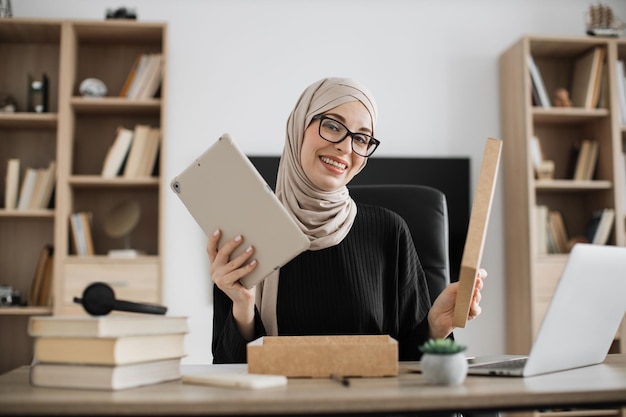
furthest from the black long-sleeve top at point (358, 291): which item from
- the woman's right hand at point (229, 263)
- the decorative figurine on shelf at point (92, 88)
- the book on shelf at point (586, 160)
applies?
the book on shelf at point (586, 160)

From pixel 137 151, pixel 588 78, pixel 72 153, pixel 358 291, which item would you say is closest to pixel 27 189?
pixel 72 153

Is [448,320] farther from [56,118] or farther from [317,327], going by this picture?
[56,118]

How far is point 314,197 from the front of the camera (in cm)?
172

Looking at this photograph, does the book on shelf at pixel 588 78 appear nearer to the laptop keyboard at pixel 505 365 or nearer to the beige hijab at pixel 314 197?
the beige hijab at pixel 314 197

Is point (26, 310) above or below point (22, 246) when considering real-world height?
below

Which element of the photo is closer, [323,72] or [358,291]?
[358,291]

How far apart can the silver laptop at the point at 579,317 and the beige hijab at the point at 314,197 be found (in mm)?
549

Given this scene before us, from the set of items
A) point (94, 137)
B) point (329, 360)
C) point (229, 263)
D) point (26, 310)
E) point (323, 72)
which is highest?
point (323, 72)

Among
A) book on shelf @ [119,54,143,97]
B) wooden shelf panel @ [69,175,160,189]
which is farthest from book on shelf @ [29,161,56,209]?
book on shelf @ [119,54,143,97]

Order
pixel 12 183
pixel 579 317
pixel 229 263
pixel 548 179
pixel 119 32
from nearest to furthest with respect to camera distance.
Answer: pixel 579 317, pixel 229 263, pixel 12 183, pixel 119 32, pixel 548 179

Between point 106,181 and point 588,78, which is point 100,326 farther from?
point 588,78

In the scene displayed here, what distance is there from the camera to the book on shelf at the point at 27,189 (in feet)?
11.1

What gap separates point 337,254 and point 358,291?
11 centimetres

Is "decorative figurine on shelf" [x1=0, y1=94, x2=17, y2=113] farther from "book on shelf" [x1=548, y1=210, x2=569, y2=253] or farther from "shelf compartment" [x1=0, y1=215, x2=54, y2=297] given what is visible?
"book on shelf" [x1=548, y1=210, x2=569, y2=253]
